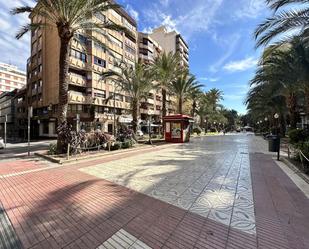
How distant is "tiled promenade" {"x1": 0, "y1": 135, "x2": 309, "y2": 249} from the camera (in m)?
3.64

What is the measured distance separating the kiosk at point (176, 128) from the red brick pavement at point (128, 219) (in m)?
17.2

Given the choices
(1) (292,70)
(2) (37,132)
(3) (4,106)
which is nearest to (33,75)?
(2) (37,132)

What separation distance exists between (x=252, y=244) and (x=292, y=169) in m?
7.16

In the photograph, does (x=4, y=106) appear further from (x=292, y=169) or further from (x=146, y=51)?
(x=292, y=169)

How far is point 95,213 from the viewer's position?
463cm

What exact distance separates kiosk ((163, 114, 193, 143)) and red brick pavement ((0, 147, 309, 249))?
56.4 feet

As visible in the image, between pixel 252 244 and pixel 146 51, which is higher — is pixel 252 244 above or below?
below

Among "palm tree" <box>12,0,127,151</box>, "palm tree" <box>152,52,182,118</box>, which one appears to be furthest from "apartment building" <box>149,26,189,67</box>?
"palm tree" <box>12,0,127,151</box>

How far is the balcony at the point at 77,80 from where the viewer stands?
109ft

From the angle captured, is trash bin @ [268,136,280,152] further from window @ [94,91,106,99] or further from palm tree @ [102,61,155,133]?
window @ [94,91,106,99]

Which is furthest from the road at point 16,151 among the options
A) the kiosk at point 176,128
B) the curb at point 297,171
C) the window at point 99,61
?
the window at point 99,61

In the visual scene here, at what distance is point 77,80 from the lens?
34.2m

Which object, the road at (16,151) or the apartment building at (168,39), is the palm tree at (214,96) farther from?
the road at (16,151)

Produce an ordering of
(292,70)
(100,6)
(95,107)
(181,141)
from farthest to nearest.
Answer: (95,107) < (181,141) < (292,70) < (100,6)
